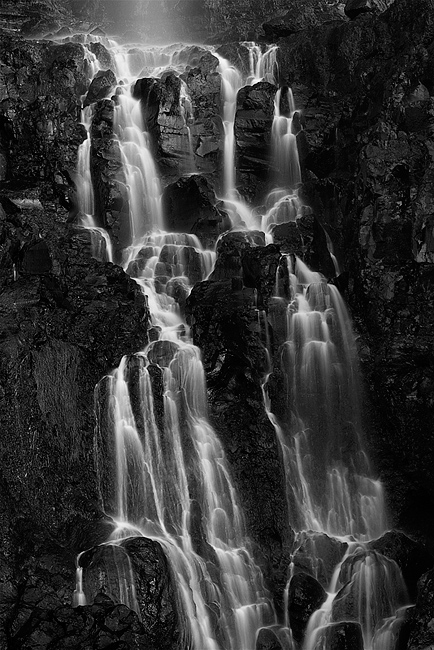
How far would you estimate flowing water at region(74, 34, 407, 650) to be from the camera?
76.4 feet

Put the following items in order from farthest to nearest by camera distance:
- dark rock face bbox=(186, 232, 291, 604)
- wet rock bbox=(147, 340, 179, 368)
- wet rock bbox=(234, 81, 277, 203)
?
wet rock bbox=(234, 81, 277, 203) → wet rock bbox=(147, 340, 179, 368) → dark rock face bbox=(186, 232, 291, 604)

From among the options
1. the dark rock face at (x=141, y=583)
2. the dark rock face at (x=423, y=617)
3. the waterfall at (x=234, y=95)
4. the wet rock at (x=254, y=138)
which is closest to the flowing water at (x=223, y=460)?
the dark rock face at (x=141, y=583)

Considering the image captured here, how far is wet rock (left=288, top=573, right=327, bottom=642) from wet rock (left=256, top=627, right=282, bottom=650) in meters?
0.83

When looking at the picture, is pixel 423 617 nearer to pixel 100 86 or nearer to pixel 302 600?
pixel 302 600

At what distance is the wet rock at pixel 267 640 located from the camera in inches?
883

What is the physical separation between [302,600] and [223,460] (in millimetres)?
5512

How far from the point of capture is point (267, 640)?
74.1 ft

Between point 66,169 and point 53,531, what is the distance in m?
19.0

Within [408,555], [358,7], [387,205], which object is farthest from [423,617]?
[358,7]

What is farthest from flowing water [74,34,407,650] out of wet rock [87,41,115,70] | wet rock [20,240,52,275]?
wet rock [87,41,115,70]

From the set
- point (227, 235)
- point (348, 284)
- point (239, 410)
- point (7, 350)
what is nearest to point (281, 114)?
point (227, 235)

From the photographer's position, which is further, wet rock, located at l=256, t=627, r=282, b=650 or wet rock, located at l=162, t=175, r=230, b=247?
wet rock, located at l=162, t=175, r=230, b=247

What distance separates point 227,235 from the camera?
3412cm

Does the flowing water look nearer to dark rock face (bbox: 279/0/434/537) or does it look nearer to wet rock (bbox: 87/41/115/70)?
dark rock face (bbox: 279/0/434/537)
